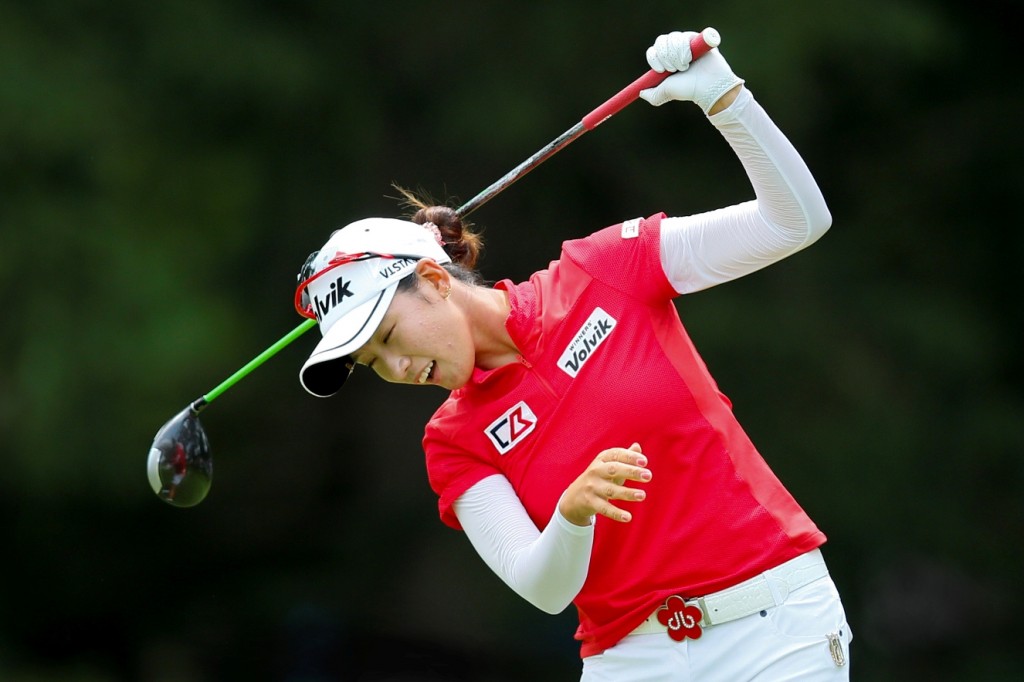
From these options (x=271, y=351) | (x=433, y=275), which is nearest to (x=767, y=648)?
(x=433, y=275)

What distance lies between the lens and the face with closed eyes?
8.74ft

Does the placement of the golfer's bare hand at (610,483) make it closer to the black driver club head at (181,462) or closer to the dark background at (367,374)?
the black driver club head at (181,462)

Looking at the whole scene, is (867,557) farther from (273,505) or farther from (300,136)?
(300,136)

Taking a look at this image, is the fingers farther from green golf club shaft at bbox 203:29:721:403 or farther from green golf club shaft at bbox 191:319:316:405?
green golf club shaft at bbox 191:319:316:405

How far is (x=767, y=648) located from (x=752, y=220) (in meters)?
0.77

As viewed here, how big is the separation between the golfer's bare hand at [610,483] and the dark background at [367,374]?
4872mm

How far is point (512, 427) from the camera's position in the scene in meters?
2.71

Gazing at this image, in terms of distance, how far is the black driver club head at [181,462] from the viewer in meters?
3.34

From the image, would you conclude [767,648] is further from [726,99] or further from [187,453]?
[187,453]

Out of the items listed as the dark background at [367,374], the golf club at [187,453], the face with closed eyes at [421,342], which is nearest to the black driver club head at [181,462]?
the golf club at [187,453]

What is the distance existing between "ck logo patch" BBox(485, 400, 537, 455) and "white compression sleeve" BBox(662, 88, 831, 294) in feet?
1.20

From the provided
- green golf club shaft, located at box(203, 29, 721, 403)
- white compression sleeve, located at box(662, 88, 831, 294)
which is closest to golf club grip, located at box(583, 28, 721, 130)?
green golf club shaft, located at box(203, 29, 721, 403)

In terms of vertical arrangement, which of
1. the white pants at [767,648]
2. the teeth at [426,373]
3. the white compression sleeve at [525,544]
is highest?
the teeth at [426,373]

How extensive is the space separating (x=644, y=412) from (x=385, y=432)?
519 centimetres
